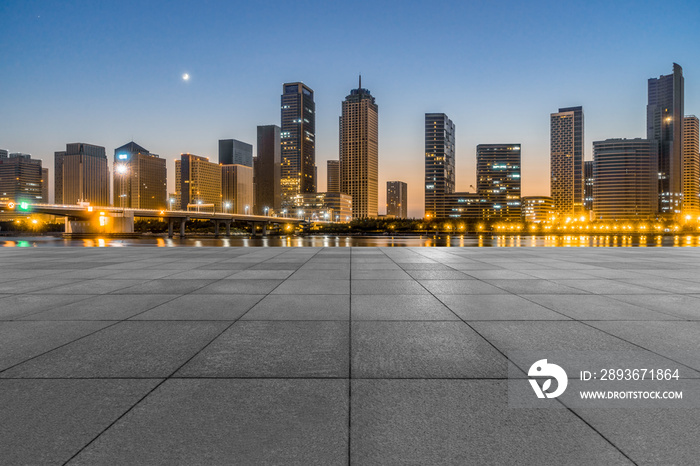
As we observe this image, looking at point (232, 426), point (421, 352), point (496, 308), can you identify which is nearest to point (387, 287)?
point (496, 308)

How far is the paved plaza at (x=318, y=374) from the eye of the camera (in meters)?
3.17

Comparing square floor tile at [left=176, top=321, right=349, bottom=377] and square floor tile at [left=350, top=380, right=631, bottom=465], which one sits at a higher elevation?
square floor tile at [left=176, top=321, right=349, bottom=377]

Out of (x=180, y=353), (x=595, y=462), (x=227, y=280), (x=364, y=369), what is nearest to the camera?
(x=595, y=462)

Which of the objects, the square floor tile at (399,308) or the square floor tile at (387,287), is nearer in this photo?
the square floor tile at (399,308)

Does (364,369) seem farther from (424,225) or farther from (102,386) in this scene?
(424,225)

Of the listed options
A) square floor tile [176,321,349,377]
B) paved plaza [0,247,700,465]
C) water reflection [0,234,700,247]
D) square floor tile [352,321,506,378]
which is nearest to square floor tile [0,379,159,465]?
paved plaza [0,247,700,465]

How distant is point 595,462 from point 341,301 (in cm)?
630

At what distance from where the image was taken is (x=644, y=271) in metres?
14.2

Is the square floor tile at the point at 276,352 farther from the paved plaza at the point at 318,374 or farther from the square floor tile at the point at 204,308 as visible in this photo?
the square floor tile at the point at 204,308

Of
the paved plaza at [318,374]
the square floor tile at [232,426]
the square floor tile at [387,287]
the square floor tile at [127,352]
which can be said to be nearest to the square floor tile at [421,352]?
the paved plaza at [318,374]

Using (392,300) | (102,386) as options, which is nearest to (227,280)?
(392,300)

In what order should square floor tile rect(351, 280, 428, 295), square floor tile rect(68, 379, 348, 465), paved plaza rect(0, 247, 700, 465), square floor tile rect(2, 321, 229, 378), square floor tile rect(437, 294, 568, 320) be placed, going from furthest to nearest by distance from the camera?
1. square floor tile rect(351, 280, 428, 295)
2. square floor tile rect(437, 294, 568, 320)
3. square floor tile rect(2, 321, 229, 378)
4. paved plaza rect(0, 247, 700, 465)
5. square floor tile rect(68, 379, 348, 465)

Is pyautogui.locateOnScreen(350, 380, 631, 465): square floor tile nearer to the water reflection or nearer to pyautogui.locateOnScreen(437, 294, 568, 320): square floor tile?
pyautogui.locateOnScreen(437, 294, 568, 320): square floor tile

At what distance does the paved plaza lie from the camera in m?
3.17
